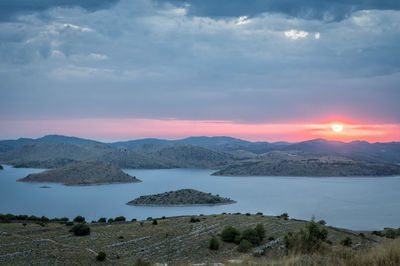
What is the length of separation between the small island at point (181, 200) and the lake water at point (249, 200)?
391 centimetres

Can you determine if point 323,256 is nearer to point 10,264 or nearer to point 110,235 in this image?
point 10,264

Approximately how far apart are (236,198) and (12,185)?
9967 cm

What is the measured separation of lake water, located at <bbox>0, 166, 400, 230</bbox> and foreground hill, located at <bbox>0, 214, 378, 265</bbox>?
4690 cm

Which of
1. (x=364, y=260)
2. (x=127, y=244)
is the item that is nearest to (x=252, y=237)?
(x=127, y=244)

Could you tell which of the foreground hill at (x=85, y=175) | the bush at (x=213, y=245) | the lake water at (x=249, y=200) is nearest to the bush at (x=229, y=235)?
the bush at (x=213, y=245)

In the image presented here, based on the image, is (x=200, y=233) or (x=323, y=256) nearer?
(x=323, y=256)

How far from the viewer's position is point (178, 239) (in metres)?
30.2

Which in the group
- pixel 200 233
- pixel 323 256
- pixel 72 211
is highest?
pixel 323 256

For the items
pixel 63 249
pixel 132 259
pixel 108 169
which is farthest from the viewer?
pixel 108 169

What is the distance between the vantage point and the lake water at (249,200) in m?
94.2

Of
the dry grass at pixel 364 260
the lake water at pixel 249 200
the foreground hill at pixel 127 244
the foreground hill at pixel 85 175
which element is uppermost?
the dry grass at pixel 364 260

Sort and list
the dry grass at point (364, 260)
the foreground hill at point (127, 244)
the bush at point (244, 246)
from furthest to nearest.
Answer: the bush at point (244, 246) < the foreground hill at point (127, 244) < the dry grass at point (364, 260)

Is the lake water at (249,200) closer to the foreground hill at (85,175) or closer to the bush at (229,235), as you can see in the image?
the foreground hill at (85,175)

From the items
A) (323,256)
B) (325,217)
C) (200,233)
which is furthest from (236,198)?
(323,256)
